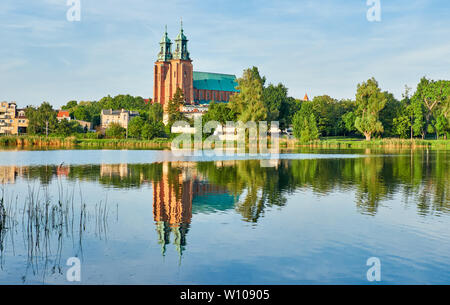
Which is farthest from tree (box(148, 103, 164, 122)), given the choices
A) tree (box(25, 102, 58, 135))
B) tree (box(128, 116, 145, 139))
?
tree (box(25, 102, 58, 135))

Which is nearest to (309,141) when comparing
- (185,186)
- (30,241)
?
(185,186)

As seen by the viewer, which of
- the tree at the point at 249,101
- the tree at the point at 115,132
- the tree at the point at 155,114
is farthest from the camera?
the tree at the point at 155,114

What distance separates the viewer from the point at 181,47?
152250 millimetres

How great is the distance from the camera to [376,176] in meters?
34.4

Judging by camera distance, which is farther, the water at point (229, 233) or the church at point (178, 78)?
the church at point (178, 78)

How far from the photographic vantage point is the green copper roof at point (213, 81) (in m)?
171

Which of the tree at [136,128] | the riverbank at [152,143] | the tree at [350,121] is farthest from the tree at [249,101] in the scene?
the tree at [350,121]

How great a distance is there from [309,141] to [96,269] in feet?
287

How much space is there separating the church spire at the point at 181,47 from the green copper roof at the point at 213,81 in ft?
59.1

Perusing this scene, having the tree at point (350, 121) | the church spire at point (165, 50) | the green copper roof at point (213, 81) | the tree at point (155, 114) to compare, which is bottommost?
the tree at point (350, 121)

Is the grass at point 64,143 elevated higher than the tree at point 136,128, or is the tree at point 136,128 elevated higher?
the tree at point 136,128

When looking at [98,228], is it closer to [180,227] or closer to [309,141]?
[180,227]

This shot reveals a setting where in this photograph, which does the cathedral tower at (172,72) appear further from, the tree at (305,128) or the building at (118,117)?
the tree at (305,128)

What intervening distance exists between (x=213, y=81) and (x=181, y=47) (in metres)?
26.8
